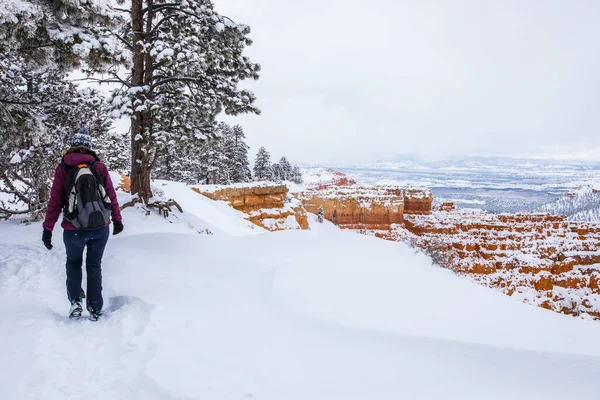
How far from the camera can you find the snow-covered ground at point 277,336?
8.18ft

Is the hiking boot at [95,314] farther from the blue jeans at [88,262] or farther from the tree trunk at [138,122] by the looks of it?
the tree trunk at [138,122]

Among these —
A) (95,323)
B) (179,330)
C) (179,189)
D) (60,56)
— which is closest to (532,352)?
(179,330)

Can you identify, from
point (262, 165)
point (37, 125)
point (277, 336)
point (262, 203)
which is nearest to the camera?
point (277, 336)

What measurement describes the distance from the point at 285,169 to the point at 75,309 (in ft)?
166

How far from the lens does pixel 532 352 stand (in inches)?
116

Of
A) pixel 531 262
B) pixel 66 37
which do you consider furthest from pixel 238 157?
pixel 66 37

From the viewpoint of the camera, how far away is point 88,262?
12.1ft

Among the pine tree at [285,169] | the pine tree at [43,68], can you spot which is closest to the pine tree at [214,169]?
the pine tree at [285,169]

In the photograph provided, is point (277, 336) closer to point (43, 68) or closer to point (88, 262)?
point (88, 262)

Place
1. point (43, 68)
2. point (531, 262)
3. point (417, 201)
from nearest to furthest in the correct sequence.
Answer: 1. point (43, 68)
2. point (531, 262)
3. point (417, 201)

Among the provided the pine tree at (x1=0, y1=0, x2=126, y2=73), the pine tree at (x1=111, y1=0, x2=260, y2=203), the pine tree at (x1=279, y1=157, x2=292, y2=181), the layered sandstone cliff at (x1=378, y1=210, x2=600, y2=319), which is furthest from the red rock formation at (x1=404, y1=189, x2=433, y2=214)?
the pine tree at (x1=0, y1=0, x2=126, y2=73)

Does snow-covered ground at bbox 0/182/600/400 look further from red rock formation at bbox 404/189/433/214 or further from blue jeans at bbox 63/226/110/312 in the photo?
red rock formation at bbox 404/189/433/214

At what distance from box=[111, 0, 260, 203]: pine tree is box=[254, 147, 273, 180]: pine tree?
106 ft

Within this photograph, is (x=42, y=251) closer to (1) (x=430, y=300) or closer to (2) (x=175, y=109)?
(2) (x=175, y=109)
